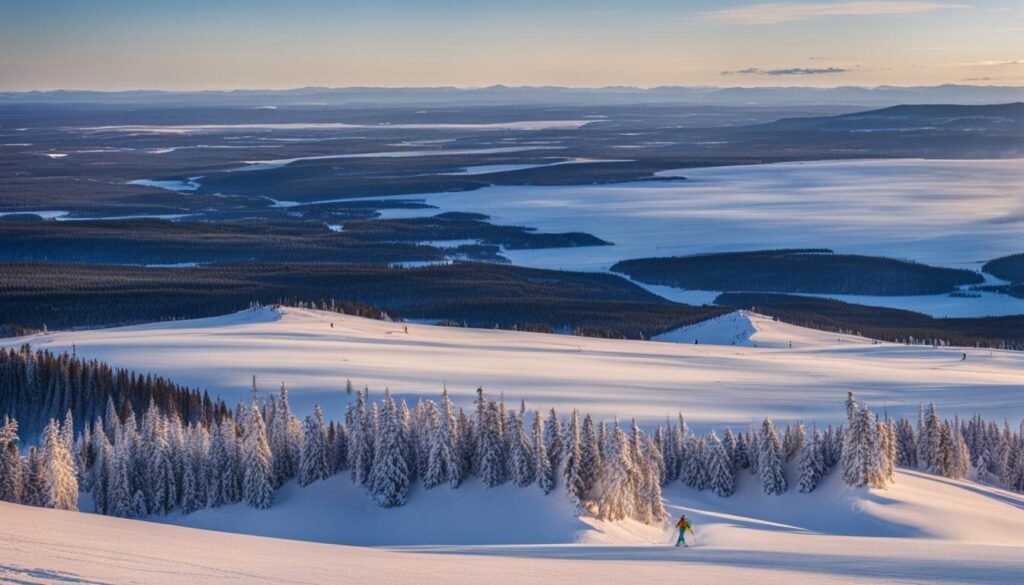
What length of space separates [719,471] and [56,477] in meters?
20.1

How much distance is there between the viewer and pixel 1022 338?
98688mm

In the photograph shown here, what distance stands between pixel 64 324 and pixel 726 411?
60.2m

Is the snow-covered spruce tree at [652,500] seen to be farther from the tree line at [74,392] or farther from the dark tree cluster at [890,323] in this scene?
the dark tree cluster at [890,323]

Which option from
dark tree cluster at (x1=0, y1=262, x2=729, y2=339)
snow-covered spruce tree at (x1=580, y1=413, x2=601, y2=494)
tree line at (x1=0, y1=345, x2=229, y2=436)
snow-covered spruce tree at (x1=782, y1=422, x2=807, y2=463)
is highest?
snow-covered spruce tree at (x1=580, y1=413, x2=601, y2=494)

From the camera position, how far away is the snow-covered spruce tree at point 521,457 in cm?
3903

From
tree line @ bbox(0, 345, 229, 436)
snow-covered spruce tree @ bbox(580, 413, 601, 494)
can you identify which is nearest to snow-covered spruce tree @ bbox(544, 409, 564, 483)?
snow-covered spruce tree @ bbox(580, 413, 601, 494)

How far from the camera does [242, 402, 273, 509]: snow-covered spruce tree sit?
41.2 meters

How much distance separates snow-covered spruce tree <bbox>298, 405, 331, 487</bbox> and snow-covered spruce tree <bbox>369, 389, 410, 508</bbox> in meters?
2.35

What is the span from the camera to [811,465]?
4306cm

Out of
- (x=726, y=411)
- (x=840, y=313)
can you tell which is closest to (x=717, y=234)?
(x=840, y=313)

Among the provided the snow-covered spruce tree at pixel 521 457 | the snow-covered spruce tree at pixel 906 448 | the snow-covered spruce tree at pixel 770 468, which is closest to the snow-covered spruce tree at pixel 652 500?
the snow-covered spruce tree at pixel 521 457

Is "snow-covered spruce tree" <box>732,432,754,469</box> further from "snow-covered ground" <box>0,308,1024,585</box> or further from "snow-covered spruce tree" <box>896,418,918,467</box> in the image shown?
"snow-covered spruce tree" <box>896,418,918,467</box>

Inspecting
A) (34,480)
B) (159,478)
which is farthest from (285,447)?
(34,480)

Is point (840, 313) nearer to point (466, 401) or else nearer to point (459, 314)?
point (459, 314)
